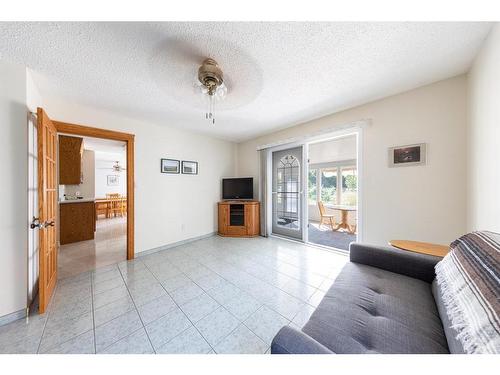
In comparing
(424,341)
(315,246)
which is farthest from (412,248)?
(315,246)

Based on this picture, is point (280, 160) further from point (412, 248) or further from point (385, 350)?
point (385, 350)

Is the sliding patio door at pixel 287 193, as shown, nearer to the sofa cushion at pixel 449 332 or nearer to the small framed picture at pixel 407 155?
the small framed picture at pixel 407 155

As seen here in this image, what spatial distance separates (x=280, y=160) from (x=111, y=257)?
369cm

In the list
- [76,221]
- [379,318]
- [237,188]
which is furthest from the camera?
[237,188]

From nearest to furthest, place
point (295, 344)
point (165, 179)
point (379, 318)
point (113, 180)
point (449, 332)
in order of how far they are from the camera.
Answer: point (295, 344)
point (449, 332)
point (379, 318)
point (165, 179)
point (113, 180)

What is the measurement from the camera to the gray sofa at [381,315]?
764 millimetres

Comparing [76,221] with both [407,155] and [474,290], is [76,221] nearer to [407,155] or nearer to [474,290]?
[474,290]

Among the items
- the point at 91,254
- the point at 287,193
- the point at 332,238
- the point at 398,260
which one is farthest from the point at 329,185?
the point at 91,254

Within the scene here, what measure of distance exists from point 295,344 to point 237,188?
3.64 m

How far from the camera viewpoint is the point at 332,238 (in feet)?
12.9

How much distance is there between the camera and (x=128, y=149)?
2.80m

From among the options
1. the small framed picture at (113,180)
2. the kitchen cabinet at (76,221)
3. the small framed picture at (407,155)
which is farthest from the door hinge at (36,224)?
the small framed picture at (113,180)

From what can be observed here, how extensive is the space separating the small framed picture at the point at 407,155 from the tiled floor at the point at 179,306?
163cm

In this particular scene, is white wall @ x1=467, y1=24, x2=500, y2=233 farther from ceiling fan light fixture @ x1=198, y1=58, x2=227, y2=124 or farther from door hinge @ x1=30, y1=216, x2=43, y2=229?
door hinge @ x1=30, y1=216, x2=43, y2=229
